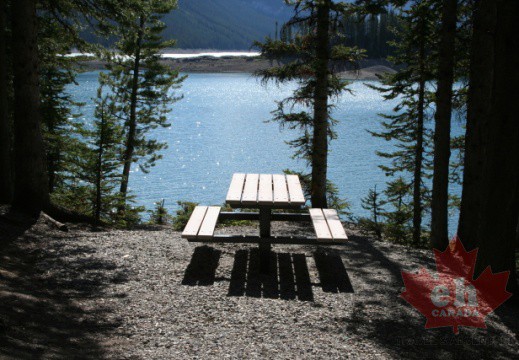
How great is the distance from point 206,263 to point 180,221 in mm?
5979

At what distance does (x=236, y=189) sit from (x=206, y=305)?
7.19 ft

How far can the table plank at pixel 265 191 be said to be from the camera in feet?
23.6

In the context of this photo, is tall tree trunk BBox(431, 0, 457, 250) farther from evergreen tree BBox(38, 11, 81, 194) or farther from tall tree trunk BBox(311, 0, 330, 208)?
evergreen tree BBox(38, 11, 81, 194)

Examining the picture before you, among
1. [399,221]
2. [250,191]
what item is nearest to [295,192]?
[250,191]

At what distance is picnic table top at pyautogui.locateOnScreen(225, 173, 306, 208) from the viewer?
7188mm

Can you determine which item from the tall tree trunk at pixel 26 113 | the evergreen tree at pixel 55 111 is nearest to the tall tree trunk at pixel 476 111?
the tall tree trunk at pixel 26 113

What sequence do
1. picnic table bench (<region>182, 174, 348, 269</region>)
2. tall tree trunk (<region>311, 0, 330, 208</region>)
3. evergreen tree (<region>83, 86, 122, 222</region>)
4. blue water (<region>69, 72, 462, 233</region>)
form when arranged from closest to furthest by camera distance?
picnic table bench (<region>182, 174, 348, 269</region>) → tall tree trunk (<region>311, 0, 330, 208</region>) → evergreen tree (<region>83, 86, 122, 222</region>) → blue water (<region>69, 72, 462, 233</region>)

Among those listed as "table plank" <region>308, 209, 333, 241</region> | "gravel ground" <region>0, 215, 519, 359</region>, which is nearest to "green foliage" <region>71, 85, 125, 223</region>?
"gravel ground" <region>0, 215, 519, 359</region>

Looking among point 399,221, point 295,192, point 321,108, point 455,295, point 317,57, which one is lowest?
point 399,221

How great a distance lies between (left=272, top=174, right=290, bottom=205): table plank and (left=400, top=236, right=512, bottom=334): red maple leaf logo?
197 centimetres

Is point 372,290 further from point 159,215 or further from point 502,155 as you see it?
point 159,215

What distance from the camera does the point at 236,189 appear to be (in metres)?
7.88

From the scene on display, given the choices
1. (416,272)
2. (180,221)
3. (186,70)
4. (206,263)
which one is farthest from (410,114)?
(186,70)

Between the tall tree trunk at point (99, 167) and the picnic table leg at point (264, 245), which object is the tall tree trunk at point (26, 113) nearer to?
the picnic table leg at point (264, 245)
